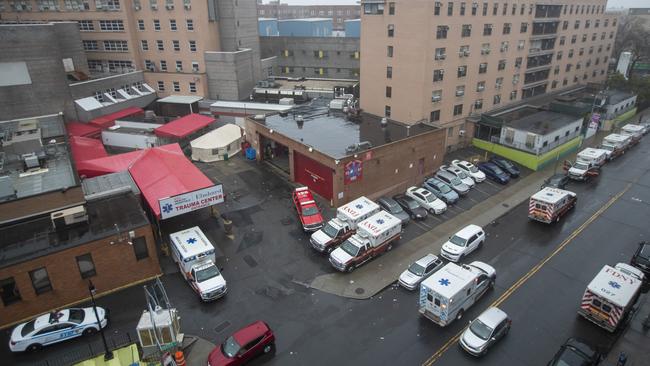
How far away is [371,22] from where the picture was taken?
46.6 meters

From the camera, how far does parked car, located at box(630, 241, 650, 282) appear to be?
1056 inches

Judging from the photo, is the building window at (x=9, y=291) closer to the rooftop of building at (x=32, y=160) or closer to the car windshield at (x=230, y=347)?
the rooftop of building at (x=32, y=160)

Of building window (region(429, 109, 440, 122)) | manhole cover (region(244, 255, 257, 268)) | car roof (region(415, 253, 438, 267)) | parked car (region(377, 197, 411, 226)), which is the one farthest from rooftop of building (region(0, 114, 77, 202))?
building window (region(429, 109, 440, 122))

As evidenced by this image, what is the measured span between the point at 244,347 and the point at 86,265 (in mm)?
12081

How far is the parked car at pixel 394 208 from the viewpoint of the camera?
33.7 m

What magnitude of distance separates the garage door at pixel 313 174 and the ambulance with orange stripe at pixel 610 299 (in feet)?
68.7

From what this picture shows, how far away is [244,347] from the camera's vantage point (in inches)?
785

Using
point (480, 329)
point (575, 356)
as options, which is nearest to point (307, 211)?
point (480, 329)

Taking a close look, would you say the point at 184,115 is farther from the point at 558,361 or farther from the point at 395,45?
the point at 558,361

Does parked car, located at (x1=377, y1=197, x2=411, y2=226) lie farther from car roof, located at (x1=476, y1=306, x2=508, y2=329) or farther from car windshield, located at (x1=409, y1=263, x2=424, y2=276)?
car roof, located at (x1=476, y1=306, x2=508, y2=329)

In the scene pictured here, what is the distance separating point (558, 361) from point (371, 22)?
39.4 metres

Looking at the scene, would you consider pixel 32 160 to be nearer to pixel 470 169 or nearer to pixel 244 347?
Answer: pixel 244 347

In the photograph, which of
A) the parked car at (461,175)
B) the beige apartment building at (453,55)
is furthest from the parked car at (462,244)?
the beige apartment building at (453,55)

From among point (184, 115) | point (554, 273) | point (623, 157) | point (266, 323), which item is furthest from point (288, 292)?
point (623, 157)
